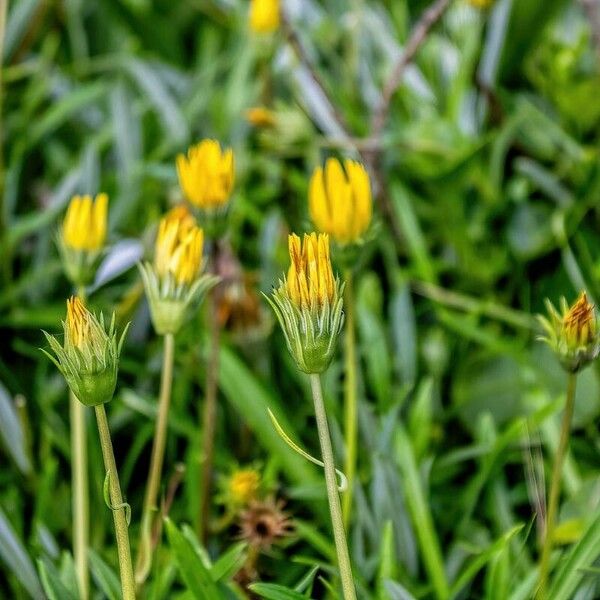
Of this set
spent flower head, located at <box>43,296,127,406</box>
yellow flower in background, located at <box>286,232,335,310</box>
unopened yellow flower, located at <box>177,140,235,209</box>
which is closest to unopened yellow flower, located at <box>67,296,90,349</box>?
spent flower head, located at <box>43,296,127,406</box>

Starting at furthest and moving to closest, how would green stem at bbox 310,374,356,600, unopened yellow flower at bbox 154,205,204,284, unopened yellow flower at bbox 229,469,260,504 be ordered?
unopened yellow flower at bbox 229,469,260,504 < unopened yellow flower at bbox 154,205,204,284 < green stem at bbox 310,374,356,600

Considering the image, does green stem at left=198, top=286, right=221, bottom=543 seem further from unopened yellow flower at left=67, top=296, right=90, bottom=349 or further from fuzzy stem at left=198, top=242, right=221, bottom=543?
unopened yellow flower at left=67, top=296, right=90, bottom=349

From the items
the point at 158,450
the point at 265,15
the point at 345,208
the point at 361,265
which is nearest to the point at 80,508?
the point at 158,450

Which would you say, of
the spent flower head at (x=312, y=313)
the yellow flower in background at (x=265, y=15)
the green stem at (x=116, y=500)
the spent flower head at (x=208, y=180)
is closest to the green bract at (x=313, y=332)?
the spent flower head at (x=312, y=313)

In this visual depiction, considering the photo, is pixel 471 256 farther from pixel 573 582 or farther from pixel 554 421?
pixel 573 582

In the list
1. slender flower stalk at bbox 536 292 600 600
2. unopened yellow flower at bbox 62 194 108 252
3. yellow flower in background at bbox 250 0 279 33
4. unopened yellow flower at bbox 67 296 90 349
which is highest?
yellow flower in background at bbox 250 0 279 33

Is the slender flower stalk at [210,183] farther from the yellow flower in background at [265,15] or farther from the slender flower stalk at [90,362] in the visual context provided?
the yellow flower in background at [265,15]

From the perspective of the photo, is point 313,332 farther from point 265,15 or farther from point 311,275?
point 265,15
